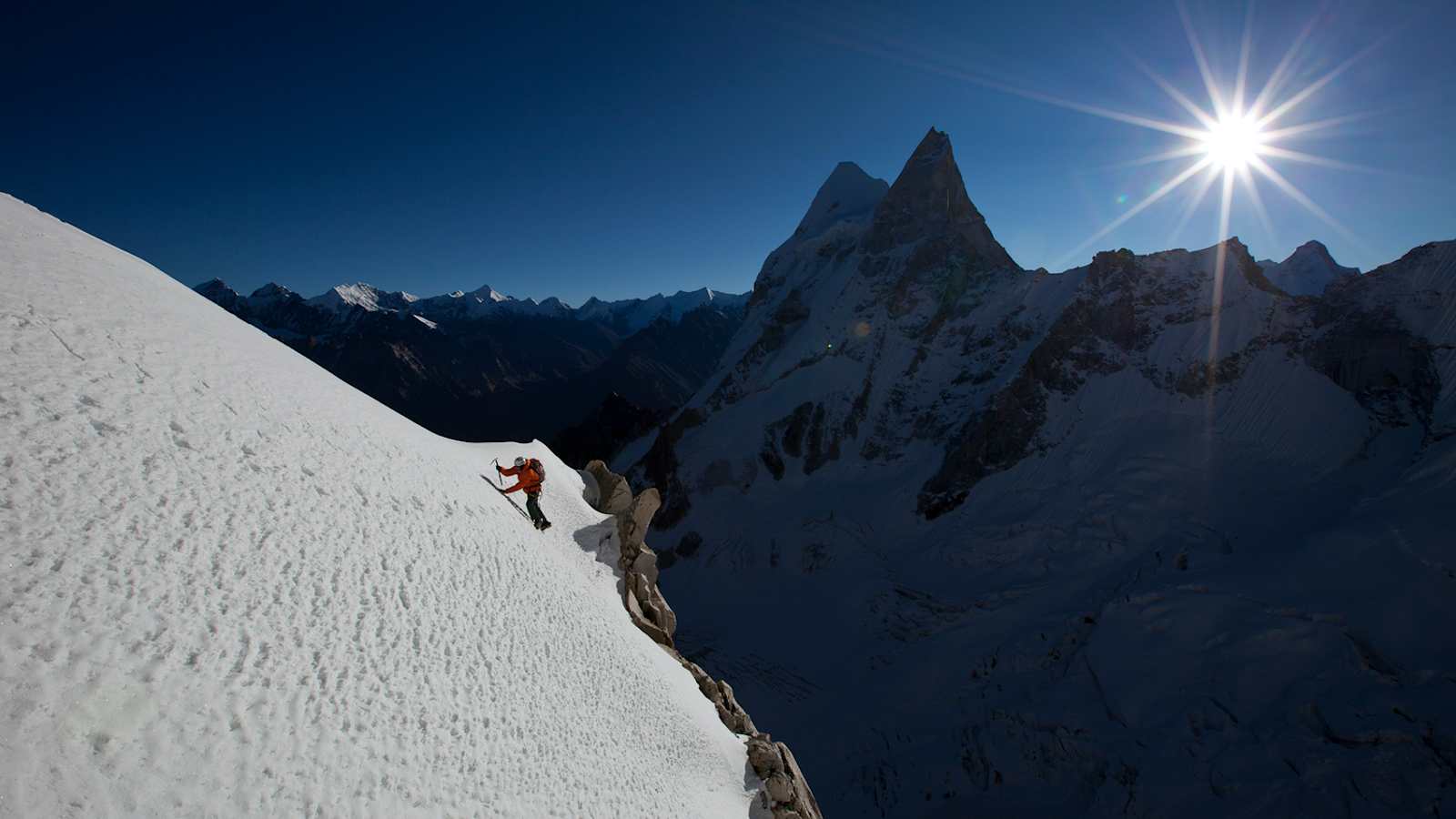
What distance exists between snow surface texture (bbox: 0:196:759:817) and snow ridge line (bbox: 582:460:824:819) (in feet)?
7.12

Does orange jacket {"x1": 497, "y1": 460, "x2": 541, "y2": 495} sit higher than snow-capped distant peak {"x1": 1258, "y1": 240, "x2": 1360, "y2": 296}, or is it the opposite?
snow-capped distant peak {"x1": 1258, "y1": 240, "x2": 1360, "y2": 296}

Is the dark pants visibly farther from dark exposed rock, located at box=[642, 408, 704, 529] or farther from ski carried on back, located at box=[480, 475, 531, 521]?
dark exposed rock, located at box=[642, 408, 704, 529]

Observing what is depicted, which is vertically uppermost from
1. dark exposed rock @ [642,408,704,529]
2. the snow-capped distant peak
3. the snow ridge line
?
the snow-capped distant peak

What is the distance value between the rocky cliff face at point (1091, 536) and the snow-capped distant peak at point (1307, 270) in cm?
6434

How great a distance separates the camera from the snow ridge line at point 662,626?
11820 mm

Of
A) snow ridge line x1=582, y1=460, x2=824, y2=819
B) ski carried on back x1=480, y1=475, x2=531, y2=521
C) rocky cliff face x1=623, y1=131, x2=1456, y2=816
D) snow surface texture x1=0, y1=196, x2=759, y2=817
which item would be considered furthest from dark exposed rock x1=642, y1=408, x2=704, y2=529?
snow surface texture x1=0, y1=196, x2=759, y2=817

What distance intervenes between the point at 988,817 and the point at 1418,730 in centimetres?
1376

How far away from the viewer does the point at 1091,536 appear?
106 feet

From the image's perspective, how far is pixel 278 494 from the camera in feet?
19.9

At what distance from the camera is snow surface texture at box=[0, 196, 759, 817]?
3.58 meters

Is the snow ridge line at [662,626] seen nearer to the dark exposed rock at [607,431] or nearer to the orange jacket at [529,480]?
the orange jacket at [529,480]

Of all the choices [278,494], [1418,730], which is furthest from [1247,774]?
[278,494]

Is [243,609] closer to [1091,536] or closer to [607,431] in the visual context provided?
[1091,536]

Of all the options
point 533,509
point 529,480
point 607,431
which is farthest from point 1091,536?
point 607,431
